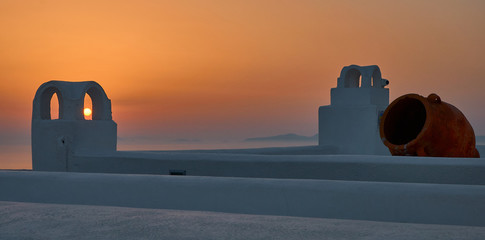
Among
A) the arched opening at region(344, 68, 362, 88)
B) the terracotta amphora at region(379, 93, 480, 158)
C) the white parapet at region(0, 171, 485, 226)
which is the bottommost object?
the white parapet at region(0, 171, 485, 226)

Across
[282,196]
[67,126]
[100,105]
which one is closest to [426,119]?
[282,196]

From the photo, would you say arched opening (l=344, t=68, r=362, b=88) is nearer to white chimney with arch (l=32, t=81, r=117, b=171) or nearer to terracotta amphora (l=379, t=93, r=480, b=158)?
terracotta amphora (l=379, t=93, r=480, b=158)

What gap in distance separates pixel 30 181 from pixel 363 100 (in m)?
10.9

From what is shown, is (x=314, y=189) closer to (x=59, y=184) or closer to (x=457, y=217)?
(x=457, y=217)

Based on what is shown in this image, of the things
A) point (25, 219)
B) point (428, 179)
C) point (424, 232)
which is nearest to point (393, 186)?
point (424, 232)

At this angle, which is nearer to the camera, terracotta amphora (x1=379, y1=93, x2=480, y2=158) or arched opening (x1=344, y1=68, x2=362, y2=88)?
terracotta amphora (x1=379, y1=93, x2=480, y2=158)

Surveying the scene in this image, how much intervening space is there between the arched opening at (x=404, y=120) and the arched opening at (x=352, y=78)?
466 centimetres

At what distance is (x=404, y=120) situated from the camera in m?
10.8

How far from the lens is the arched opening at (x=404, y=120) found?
1038cm

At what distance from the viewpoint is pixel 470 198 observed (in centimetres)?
454

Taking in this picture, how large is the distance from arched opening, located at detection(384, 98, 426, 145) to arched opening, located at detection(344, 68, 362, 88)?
15.3 feet

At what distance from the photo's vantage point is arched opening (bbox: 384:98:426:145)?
10383mm

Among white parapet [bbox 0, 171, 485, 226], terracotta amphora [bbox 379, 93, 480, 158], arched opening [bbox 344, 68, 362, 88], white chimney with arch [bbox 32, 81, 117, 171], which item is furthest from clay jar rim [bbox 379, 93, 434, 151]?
white chimney with arch [bbox 32, 81, 117, 171]

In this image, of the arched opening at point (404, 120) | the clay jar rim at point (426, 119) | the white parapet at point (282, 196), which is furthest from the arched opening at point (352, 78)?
the white parapet at point (282, 196)
